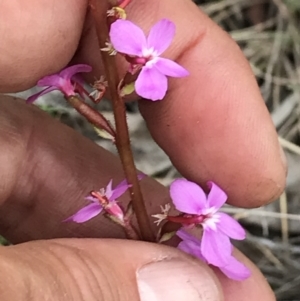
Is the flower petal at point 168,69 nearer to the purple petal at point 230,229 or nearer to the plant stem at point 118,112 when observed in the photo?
the plant stem at point 118,112

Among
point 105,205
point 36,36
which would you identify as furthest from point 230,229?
point 36,36

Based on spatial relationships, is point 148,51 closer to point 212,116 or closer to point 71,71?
point 71,71

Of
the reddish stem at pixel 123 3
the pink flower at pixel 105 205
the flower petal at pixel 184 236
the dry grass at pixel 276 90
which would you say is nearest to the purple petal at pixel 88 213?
the pink flower at pixel 105 205

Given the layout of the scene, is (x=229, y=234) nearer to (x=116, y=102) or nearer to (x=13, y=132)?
(x=116, y=102)

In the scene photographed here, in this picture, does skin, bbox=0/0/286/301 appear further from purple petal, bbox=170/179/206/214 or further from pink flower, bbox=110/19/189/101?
pink flower, bbox=110/19/189/101

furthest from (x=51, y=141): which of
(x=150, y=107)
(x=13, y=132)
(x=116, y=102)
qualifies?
(x=116, y=102)

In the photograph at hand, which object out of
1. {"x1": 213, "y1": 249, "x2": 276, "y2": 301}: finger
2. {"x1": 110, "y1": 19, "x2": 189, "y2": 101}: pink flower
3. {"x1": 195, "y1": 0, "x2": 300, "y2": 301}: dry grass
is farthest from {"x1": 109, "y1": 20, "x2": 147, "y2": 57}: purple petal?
{"x1": 195, "y1": 0, "x2": 300, "y2": 301}: dry grass
